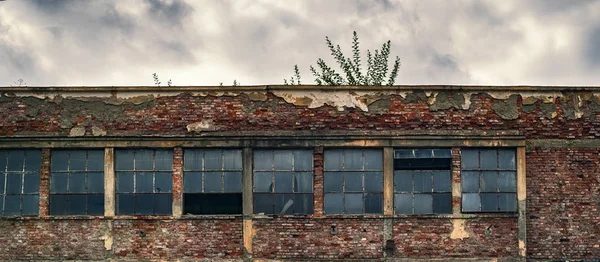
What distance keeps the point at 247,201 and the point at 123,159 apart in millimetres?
2586

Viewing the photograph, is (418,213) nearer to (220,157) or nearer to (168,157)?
(220,157)

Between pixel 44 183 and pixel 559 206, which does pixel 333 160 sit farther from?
pixel 44 183

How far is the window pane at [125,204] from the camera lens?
1312 cm

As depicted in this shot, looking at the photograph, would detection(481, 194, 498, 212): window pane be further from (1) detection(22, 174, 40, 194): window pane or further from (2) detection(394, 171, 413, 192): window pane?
(1) detection(22, 174, 40, 194): window pane

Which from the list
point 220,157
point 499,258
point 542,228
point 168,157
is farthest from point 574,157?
point 168,157

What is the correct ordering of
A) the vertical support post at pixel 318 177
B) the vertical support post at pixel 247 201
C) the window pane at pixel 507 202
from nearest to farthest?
the vertical support post at pixel 247 201 < the vertical support post at pixel 318 177 < the window pane at pixel 507 202

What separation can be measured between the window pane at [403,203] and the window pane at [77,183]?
20.2 feet

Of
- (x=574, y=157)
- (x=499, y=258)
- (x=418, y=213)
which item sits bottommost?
(x=499, y=258)

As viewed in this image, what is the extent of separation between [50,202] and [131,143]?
6.62 ft

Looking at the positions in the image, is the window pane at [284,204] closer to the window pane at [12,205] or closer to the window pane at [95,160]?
the window pane at [95,160]

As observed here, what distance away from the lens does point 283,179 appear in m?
13.1

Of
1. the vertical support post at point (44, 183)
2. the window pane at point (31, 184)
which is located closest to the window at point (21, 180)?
the window pane at point (31, 184)

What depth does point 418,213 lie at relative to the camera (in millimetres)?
13078

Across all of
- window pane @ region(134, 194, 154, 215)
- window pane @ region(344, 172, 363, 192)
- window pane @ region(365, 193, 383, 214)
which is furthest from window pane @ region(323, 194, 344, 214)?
window pane @ region(134, 194, 154, 215)
